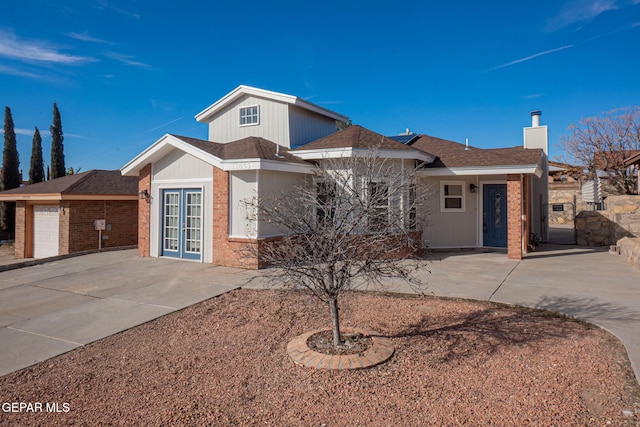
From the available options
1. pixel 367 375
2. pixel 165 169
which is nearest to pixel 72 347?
pixel 367 375

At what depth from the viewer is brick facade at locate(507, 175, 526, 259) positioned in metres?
10.8

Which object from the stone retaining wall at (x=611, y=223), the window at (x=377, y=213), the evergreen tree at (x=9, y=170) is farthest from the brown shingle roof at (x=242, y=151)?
the evergreen tree at (x=9, y=170)

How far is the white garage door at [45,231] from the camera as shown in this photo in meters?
16.7

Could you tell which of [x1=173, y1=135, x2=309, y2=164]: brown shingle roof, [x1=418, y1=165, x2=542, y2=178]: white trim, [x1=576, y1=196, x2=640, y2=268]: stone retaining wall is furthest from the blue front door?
[x1=173, y1=135, x2=309, y2=164]: brown shingle roof

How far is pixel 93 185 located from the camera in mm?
16625

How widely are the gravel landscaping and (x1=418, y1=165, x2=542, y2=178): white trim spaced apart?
19.9ft

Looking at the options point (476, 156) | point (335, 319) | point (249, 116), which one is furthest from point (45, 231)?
point (476, 156)

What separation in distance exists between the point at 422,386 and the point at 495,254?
30.8ft

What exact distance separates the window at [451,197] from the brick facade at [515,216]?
87.4 inches

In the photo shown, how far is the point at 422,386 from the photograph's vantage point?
12.3 ft

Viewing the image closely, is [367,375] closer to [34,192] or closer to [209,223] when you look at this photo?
[209,223]

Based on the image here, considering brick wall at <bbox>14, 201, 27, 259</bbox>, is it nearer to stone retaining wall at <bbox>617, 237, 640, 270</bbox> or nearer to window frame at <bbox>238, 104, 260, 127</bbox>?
window frame at <bbox>238, 104, 260, 127</bbox>

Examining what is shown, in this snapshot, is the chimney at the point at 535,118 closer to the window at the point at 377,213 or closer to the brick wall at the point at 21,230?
the window at the point at 377,213

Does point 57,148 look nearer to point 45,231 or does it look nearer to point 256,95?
point 45,231
